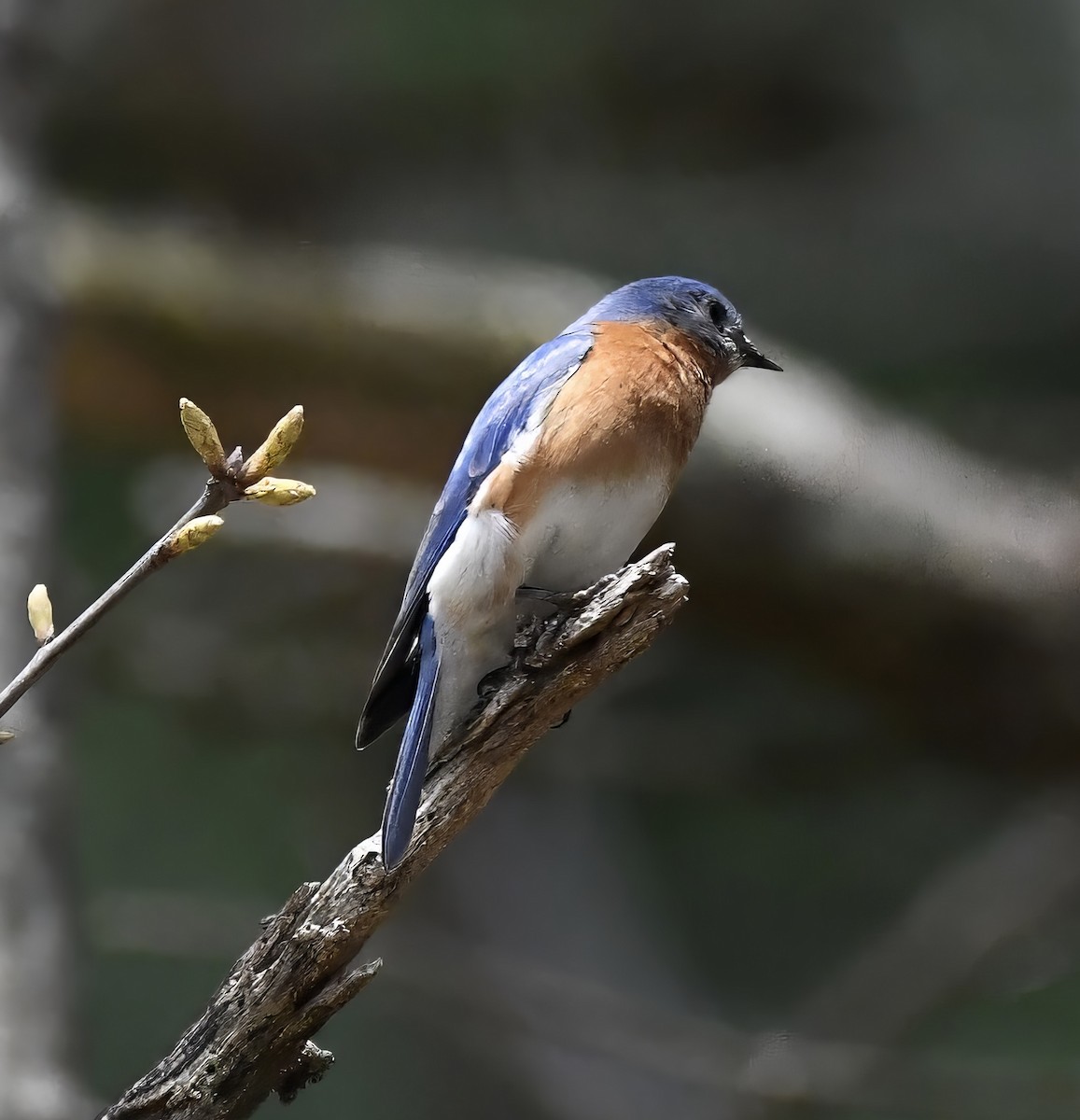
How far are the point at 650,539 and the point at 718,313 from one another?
266 millimetres

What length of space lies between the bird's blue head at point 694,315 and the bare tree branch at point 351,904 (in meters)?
0.35

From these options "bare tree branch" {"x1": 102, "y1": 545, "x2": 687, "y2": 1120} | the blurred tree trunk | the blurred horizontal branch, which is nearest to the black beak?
the blurred horizontal branch

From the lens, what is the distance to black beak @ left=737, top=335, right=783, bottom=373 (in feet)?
3.20

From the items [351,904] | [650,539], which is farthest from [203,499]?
[650,539]

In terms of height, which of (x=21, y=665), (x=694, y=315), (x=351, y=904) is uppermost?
(x=694, y=315)

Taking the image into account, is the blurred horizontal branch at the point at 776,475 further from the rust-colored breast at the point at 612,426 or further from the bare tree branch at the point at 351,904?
the bare tree branch at the point at 351,904

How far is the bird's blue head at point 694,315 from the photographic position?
96cm

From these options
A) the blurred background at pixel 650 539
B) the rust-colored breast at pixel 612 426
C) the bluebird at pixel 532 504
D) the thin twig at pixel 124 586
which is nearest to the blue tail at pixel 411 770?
the bluebird at pixel 532 504

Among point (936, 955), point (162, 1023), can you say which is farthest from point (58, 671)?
point (936, 955)

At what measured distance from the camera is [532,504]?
79 cm

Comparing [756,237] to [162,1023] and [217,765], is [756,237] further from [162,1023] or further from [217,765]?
[162,1023]

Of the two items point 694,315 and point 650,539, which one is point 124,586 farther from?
point 650,539

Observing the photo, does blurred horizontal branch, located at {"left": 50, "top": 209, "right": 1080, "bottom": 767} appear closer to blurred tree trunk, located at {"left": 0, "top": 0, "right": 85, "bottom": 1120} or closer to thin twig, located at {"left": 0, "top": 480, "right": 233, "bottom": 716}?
blurred tree trunk, located at {"left": 0, "top": 0, "right": 85, "bottom": 1120}

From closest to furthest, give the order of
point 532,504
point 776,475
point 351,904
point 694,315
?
point 351,904
point 532,504
point 694,315
point 776,475
